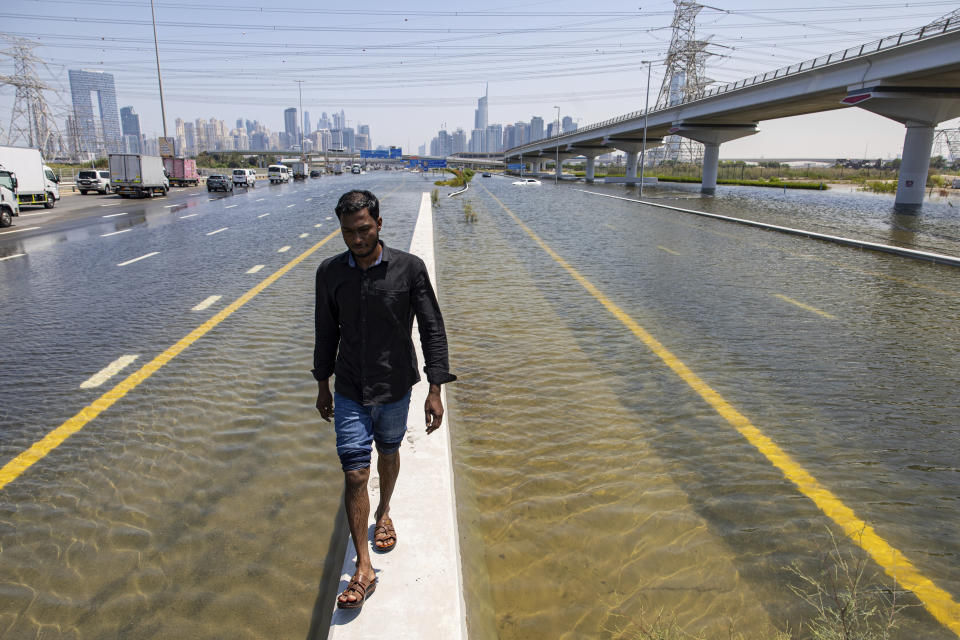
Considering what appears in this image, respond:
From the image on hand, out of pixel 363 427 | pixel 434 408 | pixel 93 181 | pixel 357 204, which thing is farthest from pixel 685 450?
pixel 93 181

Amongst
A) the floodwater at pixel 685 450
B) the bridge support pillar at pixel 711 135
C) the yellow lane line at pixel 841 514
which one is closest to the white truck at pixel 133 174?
the floodwater at pixel 685 450

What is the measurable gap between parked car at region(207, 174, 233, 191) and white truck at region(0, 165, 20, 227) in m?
22.6

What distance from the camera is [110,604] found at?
10.7ft

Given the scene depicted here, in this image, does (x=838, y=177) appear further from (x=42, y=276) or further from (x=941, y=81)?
(x=42, y=276)

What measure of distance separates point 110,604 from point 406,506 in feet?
5.32

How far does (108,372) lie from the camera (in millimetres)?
6828

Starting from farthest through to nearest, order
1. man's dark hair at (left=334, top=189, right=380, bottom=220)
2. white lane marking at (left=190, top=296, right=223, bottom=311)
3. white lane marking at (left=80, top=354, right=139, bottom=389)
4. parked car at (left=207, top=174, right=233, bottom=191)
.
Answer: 1. parked car at (left=207, top=174, right=233, bottom=191)
2. white lane marking at (left=190, top=296, right=223, bottom=311)
3. white lane marking at (left=80, top=354, right=139, bottom=389)
4. man's dark hair at (left=334, top=189, right=380, bottom=220)

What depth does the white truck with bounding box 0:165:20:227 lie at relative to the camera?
74.3ft

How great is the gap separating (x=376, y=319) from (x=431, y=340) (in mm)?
366

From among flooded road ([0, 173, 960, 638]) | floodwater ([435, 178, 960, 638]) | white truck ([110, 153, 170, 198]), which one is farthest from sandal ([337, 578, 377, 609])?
white truck ([110, 153, 170, 198])

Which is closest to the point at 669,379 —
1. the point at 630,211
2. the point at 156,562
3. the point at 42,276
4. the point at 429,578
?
the point at 429,578

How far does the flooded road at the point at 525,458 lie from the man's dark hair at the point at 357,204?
190 cm

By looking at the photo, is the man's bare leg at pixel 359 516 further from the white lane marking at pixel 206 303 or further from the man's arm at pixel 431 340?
the white lane marking at pixel 206 303

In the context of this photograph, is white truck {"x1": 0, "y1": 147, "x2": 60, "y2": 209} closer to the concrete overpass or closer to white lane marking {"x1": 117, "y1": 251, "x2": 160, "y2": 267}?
white lane marking {"x1": 117, "y1": 251, "x2": 160, "y2": 267}
